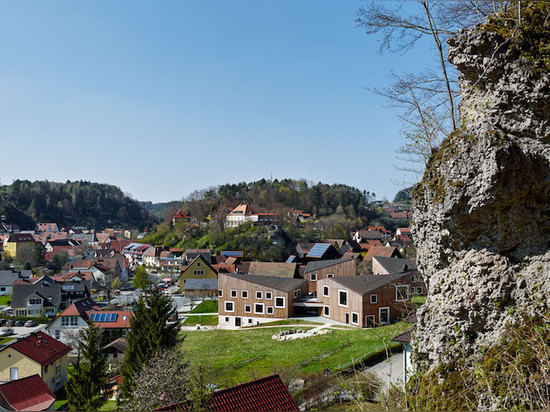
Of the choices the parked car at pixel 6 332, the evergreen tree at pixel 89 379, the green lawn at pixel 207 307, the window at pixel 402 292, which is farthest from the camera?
the green lawn at pixel 207 307

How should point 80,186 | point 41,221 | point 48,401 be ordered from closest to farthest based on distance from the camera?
1. point 48,401
2. point 41,221
3. point 80,186

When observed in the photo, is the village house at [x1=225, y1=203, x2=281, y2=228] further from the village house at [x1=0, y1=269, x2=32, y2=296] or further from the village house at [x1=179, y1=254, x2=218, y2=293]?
the village house at [x1=0, y1=269, x2=32, y2=296]

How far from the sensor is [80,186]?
173m

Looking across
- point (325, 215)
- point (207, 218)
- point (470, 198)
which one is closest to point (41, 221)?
point (207, 218)

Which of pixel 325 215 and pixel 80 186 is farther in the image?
pixel 80 186

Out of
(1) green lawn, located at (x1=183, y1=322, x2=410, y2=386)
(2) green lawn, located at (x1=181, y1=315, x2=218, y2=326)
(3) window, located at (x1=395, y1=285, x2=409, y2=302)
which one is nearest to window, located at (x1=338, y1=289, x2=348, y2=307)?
(1) green lawn, located at (x1=183, y1=322, x2=410, y2=386)

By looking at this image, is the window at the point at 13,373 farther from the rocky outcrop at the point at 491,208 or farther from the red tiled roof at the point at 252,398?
the rocky outcrop at the point at 491,208

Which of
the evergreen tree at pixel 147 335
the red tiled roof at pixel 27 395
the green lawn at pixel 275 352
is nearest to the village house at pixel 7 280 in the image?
the green lawn at pixel 275 352

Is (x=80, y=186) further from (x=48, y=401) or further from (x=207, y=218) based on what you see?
(x=48, y=401)

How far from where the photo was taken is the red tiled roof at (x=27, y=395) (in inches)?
797

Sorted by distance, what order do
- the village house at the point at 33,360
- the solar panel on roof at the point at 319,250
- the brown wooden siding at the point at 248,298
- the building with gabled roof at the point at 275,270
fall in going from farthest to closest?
1. the solar panel on roof at the point at 319,250
2. the building with gabled roof at the point at 275,270
3. the brown wooden siding at the point at 248,298
4. the village house at the point at 33,360

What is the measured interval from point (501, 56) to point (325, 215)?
104 metres

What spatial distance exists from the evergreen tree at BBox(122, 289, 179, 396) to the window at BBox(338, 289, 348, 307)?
63.8 ft

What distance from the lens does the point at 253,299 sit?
132ft
